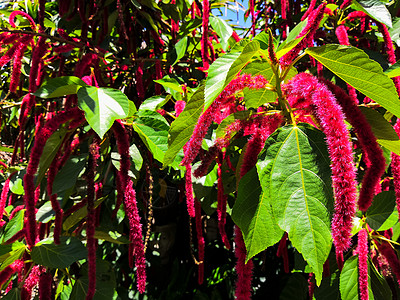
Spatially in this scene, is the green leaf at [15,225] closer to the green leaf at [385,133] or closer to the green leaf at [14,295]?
the green leaf at [14,295]

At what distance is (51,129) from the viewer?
32.6 inches

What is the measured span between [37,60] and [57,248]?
670 mm

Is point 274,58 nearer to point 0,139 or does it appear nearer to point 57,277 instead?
point 57,277

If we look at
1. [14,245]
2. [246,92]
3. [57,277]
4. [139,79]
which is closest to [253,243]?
Answer: [246,92]

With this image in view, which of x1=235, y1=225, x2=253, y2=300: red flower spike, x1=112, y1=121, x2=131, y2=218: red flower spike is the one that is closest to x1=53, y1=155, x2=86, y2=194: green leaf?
x1=112, y1=121, x2=131, y2=218: red flower spike

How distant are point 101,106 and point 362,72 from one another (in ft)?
1.93

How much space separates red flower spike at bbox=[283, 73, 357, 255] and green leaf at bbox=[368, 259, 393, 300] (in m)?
0.86

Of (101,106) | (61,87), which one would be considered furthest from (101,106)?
(61,87)

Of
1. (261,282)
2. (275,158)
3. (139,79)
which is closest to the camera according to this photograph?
(275,158)

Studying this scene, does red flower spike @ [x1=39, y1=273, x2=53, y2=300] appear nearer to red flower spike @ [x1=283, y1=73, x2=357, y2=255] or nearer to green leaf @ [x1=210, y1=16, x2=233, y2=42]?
red flower spike @ [x1=283, y1=73, x2=357, y2=255]

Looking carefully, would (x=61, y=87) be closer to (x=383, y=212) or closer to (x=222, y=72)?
(x=222, y=72)

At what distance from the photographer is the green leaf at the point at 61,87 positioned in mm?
862

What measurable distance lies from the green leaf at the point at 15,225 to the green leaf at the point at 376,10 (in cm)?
153

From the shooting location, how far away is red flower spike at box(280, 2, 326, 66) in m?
0.59
